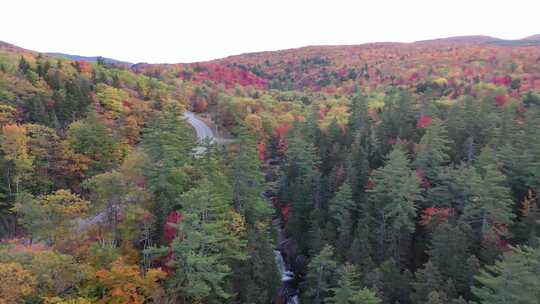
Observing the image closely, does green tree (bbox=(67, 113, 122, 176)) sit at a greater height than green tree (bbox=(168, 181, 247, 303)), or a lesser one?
greater

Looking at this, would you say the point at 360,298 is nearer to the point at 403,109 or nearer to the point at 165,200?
the point at 165,200

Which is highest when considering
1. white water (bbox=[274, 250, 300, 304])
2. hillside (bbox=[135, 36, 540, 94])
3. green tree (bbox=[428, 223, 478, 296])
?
hillside (bbox=[135, 36, 540, 94])

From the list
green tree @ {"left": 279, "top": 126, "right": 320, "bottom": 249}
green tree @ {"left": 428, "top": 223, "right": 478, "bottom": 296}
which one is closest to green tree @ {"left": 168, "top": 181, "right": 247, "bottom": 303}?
green tree @ {"left": 428, "top": 223, "right": 478, "bottom": 296}

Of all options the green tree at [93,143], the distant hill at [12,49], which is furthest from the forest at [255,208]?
the distant hill at [12,49]

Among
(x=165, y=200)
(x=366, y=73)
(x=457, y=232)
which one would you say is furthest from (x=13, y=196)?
(x=366, y=73)

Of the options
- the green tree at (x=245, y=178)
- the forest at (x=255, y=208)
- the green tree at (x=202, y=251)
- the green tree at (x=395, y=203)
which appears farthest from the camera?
the green tree at (x=245, y=178)

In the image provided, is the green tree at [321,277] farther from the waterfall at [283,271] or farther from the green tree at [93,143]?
the green tree at [93,143]

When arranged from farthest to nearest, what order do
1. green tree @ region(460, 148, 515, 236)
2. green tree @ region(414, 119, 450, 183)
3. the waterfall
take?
the waterfall, green tree @ region(414, 119, 450, 183), green tree @ region(460, 148, 515, 236)

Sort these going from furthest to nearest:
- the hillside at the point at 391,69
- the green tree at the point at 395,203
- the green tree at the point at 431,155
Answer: the hillside at the point at 391,69
the green tree at the point at 431,155
the green tree at the point at 395,203

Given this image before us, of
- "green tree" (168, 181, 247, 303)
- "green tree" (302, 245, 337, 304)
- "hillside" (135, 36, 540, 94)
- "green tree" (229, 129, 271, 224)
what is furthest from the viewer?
"hillside" (135, 36, 540, 94)

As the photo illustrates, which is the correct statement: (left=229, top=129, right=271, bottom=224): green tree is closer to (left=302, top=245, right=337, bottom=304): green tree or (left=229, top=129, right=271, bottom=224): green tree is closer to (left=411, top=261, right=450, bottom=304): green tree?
(left=302, top=245, right=337, bottom=304): green tree
